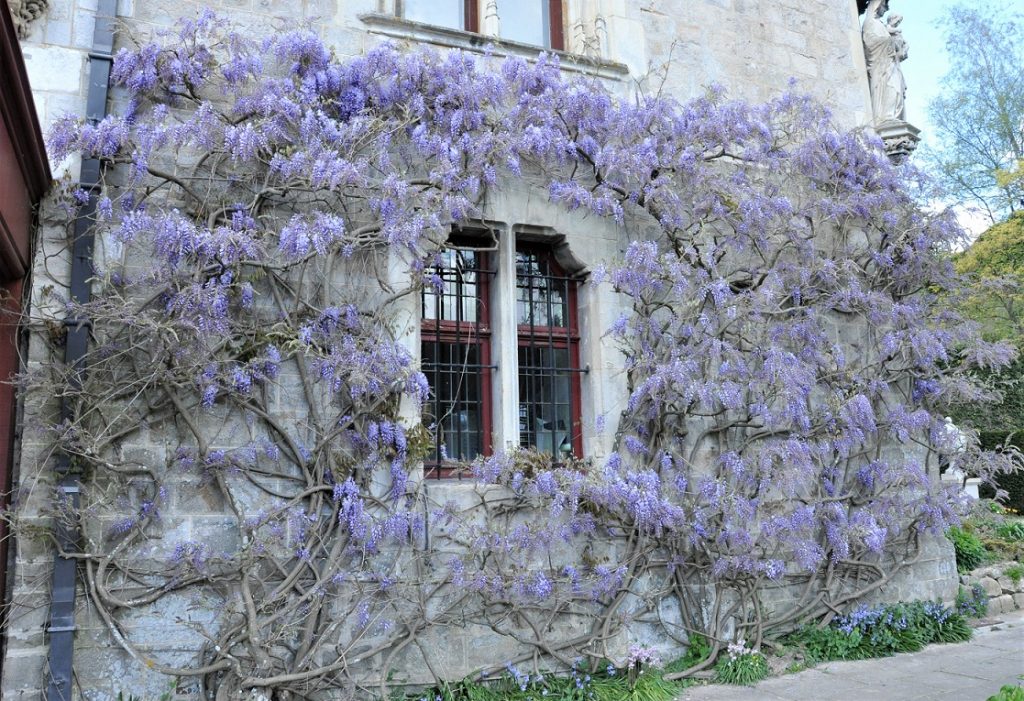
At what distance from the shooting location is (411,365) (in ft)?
17.5

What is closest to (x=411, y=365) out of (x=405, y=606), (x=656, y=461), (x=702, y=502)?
(x=405, y=606)

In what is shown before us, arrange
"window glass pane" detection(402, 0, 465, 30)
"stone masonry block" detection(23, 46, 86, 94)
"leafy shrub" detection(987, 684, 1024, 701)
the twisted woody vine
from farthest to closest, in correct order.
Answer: "window glass pane" detection(402, 0, 465, 30)
"stone masonry block" detection(23, 46, 86, 94)
the twisted woody vine
"leafy shrub" detection(987, 684, 1024, 701)

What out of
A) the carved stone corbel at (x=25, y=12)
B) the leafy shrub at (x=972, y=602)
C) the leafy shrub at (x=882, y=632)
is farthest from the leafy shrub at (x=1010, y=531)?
the carved stone corbel at (x=25, y=12)

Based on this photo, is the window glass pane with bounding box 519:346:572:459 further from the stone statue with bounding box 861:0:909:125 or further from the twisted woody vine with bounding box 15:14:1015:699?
the stone statue with bounding box 861:0:909:125

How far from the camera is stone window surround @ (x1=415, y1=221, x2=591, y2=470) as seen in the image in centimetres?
574

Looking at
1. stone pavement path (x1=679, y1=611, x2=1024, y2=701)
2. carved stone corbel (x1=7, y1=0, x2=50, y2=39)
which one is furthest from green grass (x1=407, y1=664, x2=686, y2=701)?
carved stone corbel (x1=7, y1=0, x2=50, y2=39)

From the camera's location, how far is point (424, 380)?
5141mm

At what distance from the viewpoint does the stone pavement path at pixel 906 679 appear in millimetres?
5176

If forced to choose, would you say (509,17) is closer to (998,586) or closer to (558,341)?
(558,341)

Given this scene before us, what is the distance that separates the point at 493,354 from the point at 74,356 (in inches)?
106

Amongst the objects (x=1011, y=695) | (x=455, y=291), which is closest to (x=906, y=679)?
(x=1011, y=695)

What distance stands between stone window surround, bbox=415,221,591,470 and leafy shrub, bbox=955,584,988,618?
4.02 meters

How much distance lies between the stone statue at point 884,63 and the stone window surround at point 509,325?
3.85 metres

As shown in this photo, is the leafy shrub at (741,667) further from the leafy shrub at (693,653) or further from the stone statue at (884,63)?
the stone statue at (884,63)
